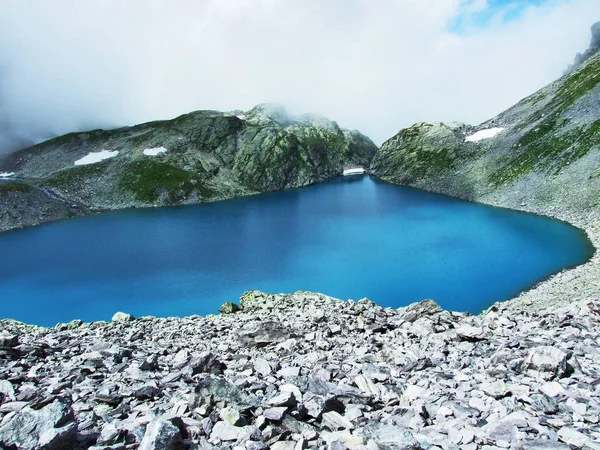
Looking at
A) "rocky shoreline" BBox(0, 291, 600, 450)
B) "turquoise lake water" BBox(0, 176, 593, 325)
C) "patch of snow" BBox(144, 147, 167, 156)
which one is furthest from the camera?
"patch of snow" BBox(144, 147, 167, 156)

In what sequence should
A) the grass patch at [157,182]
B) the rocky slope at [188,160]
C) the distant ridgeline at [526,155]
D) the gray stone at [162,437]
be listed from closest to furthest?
the gray stone at [162,437], the distant ridgeline at [526,155], the grass patch at [157,182], the rocky slope at [188,160]

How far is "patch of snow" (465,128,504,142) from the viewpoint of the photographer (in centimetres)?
11869

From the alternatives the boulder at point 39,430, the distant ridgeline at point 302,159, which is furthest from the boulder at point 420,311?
the distant ridgeline at point 302,159

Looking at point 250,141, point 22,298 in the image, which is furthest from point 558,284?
point 250,141

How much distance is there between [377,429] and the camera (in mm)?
→ 8484

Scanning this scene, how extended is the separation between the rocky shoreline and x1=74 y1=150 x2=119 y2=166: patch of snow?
140041mm

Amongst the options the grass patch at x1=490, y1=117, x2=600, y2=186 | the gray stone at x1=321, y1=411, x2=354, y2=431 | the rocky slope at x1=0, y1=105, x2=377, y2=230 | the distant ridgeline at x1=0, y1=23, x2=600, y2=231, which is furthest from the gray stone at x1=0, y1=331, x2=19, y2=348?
the rocky slope at x1=0, y1=105, x2=377, y2=230

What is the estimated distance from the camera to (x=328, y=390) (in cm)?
1142

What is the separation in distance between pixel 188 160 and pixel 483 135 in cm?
9617

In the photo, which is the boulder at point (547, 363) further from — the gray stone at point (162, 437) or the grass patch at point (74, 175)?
the grass patch at point (74, 175)

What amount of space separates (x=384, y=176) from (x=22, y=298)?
119898 millimetres

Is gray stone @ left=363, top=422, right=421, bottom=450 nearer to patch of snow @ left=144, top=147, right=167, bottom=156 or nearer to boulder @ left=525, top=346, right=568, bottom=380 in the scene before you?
boulder @ left=525, top=346, right=568, bottom=380

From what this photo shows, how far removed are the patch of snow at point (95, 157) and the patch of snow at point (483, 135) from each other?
120 meters

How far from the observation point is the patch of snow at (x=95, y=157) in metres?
142
